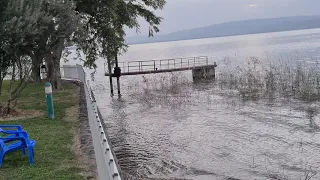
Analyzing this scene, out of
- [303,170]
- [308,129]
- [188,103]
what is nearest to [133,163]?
[303,170]

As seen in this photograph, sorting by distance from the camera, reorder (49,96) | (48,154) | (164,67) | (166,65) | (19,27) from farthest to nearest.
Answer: (164,67), (166,65), (49,96), (19,27), (48,154)

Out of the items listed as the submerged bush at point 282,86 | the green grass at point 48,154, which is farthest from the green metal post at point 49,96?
the submerged bush at point 282,86

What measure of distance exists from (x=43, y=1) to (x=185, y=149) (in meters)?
6.35

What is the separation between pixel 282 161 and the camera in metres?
11.3

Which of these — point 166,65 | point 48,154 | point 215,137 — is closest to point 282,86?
point 215,137

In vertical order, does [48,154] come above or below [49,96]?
below

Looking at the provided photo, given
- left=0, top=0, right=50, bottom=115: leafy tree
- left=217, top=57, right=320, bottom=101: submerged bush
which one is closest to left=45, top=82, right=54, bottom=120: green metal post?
left=0, top=0, right=50, bottom=115: leafy tree

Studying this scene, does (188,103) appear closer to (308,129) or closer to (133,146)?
(308,129)

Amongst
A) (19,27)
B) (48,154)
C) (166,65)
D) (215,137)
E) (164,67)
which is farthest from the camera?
(164,67)

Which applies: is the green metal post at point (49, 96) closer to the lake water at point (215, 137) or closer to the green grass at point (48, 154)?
the green grass at point (48, 154)

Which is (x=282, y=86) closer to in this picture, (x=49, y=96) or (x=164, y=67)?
(x=49, y=96)

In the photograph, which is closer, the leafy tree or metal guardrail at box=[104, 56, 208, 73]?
the leafy tree

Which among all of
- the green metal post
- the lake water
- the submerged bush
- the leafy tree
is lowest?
the lake water

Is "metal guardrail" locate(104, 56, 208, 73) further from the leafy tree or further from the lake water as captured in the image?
the leafy tree
